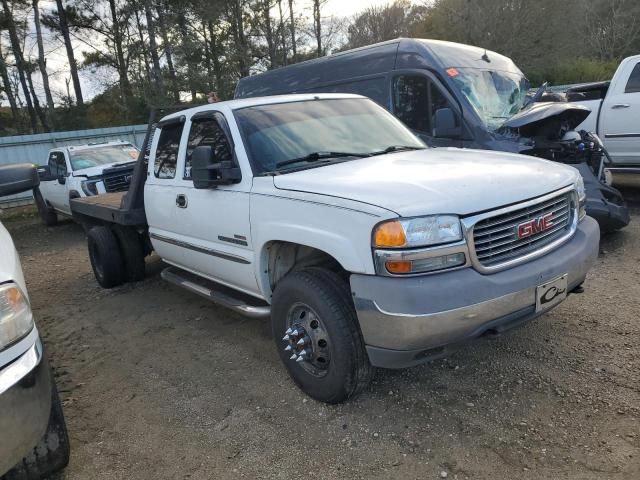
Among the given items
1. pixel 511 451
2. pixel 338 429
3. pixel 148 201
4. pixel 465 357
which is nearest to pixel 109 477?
pixel 338 429

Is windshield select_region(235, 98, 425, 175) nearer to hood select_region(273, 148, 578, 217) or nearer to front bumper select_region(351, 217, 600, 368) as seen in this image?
hood select_region(273, 148, 578, 217)

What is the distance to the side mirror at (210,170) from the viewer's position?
3430 millimetres

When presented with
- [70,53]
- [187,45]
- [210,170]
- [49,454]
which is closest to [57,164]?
[210,170]

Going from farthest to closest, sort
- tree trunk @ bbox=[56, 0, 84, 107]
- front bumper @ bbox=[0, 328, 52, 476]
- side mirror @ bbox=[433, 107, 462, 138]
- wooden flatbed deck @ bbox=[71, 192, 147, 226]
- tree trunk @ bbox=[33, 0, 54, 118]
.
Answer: tree trunk @ bbox=[56, 0, 84, 107] < tree trunk @ bbox=[33, 0, 54, 118] < side mirror @ bbox=[433, 107, 462, 138] < wooden flatbed deck @ bbox=[71, 192, 147, 226] < front bumper @ bbox=[0, 328, 52, 476]

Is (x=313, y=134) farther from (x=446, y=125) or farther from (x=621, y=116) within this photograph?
(x=621, y=116)

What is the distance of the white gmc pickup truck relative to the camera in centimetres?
246

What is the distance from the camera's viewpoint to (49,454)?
2.51 meters

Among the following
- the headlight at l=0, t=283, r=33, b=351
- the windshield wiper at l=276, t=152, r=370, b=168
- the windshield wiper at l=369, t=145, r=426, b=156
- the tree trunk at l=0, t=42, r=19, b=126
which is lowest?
the headlight at l=0, t=283, r=33, b=351

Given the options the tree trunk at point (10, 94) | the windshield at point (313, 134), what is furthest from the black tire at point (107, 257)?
the tree trunk at point (10, 94)

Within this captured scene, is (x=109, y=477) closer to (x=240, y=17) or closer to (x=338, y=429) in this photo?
(x=338, y=429)

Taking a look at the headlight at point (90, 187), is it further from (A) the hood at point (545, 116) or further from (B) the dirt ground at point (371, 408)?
(A) the hood at point (545, 116)

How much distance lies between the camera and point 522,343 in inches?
138

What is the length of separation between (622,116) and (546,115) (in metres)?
2.82

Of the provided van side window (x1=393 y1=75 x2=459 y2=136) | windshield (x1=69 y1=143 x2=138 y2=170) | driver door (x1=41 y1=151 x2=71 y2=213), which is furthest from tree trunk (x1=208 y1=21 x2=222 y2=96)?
van side window (x1=393 y1=75 x2=459 y2=136)
